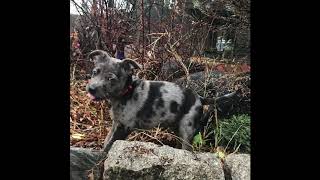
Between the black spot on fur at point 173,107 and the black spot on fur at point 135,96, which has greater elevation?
the black spot on fur at point 135,96

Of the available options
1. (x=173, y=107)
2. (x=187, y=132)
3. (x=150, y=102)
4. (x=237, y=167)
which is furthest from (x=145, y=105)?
(x=237, y=167)

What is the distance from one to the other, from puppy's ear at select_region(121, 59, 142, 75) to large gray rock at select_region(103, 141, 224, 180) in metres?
0.34

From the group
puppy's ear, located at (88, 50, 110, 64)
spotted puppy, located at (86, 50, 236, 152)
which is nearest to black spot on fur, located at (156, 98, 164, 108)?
spotted puppy, located at (86, 50, 236, 152)

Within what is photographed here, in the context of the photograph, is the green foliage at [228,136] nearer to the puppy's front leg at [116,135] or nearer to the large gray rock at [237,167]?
the large gray rock at [237,167]

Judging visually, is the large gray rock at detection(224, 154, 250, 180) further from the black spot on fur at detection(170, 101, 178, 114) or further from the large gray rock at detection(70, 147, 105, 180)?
the large gray rock at detection(70, 147, 105, 180)

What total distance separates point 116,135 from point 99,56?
383 millimetres

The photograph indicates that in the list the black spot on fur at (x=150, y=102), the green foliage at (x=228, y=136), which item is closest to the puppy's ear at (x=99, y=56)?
the black spot on fur at (x=150, y=102)

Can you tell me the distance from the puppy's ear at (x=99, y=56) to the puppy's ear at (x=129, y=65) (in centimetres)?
8

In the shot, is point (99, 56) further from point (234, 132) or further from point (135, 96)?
point (234, 132)

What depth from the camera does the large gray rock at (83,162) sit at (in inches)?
82.5

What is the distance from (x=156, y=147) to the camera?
2.11m
